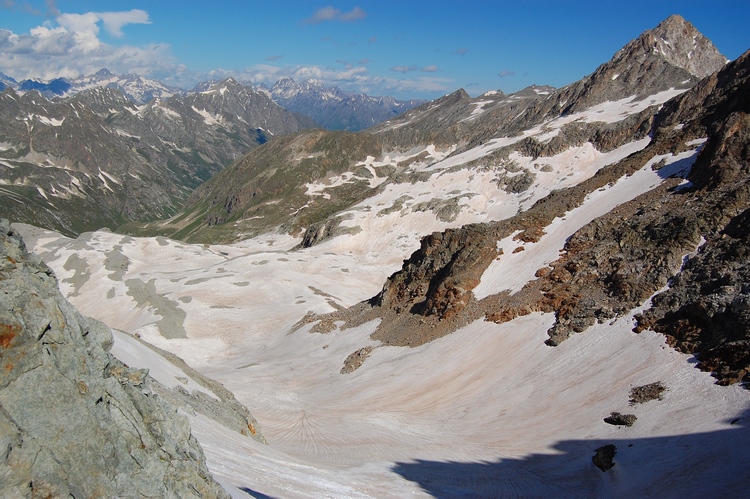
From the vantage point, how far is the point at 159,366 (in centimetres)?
2573

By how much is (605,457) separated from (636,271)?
1654cm

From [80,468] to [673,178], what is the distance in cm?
5217

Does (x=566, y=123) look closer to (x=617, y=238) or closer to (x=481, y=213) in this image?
(x=481, y=213)

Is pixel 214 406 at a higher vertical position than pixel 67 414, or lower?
lower

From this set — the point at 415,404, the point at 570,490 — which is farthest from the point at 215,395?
the point at 570,490

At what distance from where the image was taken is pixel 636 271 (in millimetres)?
31891

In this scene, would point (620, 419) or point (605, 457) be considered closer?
point (605, 457)

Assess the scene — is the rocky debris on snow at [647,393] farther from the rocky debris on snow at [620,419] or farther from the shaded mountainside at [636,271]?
the shaded mountainside at [636,271]

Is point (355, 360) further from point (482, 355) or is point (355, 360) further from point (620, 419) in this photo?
point (620, 419)

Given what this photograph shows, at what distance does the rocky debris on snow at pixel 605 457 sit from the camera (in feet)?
62.0

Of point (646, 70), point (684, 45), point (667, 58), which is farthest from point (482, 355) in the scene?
point (684, 45)

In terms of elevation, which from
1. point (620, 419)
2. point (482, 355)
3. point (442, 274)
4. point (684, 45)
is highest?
point (684, 45)

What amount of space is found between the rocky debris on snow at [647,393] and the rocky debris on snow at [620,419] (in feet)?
3.41

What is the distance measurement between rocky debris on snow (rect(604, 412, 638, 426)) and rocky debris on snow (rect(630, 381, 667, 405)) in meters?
1.04
